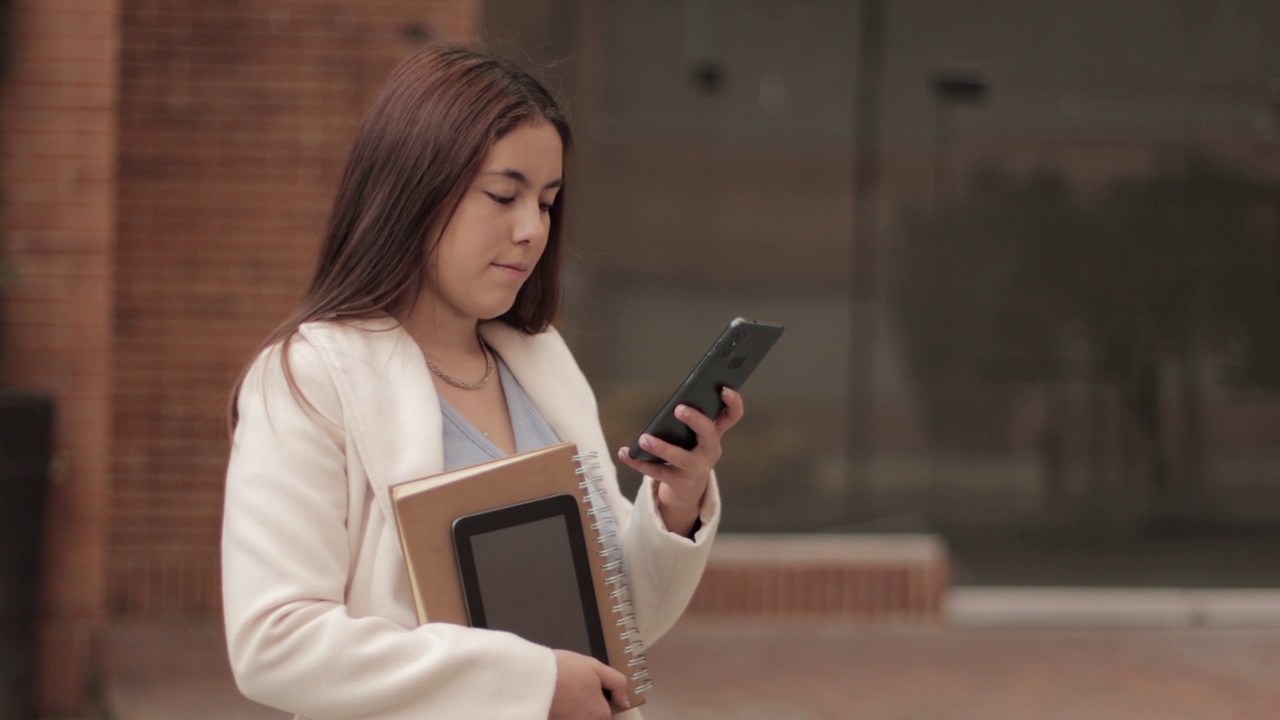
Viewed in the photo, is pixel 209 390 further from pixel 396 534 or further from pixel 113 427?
pixel 396 534

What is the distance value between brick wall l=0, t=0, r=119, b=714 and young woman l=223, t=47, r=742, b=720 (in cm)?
340

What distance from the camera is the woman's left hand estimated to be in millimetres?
2171

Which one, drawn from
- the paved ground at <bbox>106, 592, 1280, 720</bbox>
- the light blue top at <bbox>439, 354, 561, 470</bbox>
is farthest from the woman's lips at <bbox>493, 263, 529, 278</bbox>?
the paved ground at <bbox>106, 592, 1280, 720</bbox>

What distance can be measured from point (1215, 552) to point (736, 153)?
308cm

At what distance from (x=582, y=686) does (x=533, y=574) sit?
16 cm

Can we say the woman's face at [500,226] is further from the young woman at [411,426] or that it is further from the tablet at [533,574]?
the tablet at [533,574]

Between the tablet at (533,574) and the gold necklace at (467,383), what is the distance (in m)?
0.27

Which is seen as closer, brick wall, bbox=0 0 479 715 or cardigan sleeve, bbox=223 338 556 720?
cardigan sleeve, bbox=223 338 556 720

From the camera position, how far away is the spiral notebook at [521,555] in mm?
1979

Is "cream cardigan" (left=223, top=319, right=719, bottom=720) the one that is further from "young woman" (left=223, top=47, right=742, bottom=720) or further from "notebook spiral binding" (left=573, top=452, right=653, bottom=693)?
"notebook spiral binding" (left=573, top=452, right=653, bottom=693)

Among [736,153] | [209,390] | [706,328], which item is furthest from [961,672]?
[209,390]

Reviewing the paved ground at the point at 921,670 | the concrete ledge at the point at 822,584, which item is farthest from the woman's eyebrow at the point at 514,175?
the concrete ledge at the point at 822,584

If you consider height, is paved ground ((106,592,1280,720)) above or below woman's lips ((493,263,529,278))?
below

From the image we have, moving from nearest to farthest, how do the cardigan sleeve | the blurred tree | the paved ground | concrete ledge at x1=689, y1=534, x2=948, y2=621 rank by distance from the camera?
the cardigan sleeve < the paved ground < concrete ledge at x1=689, y1=534, x2=948, y2=621 < the blurred tree
